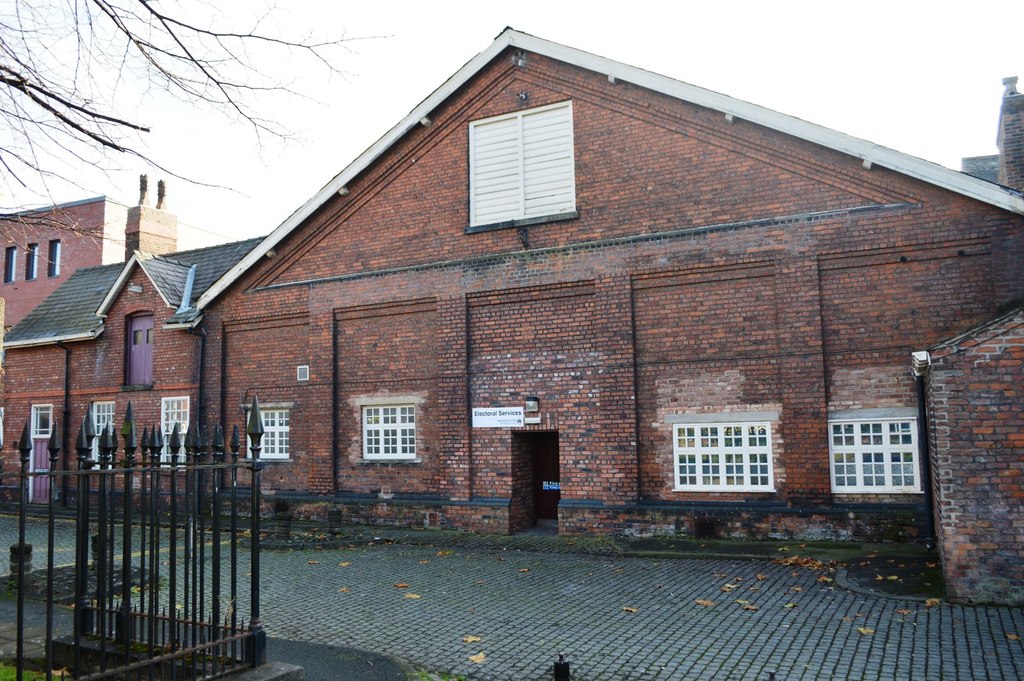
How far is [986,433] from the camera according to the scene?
30.8ft

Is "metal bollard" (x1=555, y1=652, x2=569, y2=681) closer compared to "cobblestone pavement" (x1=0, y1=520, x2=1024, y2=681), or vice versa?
"metal bollard" (x1=555, y1=652, x2=569, y2=681)

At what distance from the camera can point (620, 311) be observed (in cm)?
1502

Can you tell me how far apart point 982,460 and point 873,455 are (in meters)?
3.91

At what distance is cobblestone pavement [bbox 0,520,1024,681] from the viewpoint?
7.25m

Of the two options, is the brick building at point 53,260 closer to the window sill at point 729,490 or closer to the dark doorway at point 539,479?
the dark doorway at point 539,479

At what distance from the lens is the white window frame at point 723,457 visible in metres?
13.9

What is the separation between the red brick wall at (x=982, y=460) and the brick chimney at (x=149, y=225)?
22584 millimetres

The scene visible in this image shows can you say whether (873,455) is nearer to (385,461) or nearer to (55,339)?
(385,461)

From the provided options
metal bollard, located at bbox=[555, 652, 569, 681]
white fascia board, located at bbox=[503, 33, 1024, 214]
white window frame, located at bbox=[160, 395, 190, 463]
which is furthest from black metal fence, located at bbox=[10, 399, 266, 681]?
white window frame, located at bbox=[160, 395, 190, 463]

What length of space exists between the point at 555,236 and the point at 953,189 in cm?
713

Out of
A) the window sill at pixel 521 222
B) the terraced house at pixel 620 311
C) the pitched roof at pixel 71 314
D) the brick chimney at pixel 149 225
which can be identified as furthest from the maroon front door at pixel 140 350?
the window sill at pixel 521 222

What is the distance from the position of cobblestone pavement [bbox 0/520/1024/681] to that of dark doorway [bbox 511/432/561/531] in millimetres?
3543

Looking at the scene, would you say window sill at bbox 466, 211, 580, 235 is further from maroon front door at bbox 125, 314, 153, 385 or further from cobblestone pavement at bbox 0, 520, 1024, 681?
maroon front door at bbox 125, 314, 153, 385

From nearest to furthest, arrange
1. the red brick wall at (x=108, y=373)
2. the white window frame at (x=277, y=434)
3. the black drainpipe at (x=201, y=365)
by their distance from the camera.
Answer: the white window frame at (x=277, y=434), the black drainpipe at (x=201, y=365), the red brick wall at (x=108, y=373)
